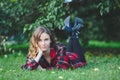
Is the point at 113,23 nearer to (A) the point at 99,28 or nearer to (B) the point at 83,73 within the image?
(A) the point at 99,28

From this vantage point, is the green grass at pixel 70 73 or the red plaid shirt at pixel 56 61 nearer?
the green grass at pixel 70 73

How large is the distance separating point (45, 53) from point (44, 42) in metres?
0.27

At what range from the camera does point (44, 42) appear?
8.60 metres

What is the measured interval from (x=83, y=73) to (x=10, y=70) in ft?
4.52

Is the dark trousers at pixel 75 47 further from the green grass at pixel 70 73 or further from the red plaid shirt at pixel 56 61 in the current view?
the red plaid shirt at pixel 56 61

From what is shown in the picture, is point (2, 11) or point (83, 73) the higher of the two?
point (2, 11)

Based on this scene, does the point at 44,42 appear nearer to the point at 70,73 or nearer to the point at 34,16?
the point at 70,73

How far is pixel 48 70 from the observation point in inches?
340

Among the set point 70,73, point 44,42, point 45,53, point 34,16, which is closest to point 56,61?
point 45,53

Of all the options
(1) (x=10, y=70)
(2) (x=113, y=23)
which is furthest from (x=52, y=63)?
(2) (x=113, y=23)

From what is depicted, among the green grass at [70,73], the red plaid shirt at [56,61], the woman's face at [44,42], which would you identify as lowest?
the green grass at [70,73]

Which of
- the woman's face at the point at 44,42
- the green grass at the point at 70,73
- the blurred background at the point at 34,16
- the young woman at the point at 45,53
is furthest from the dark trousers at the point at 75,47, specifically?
the blurred background at the point at 34,16

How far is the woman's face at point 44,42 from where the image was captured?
8.60 m

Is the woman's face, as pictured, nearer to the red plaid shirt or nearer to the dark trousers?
the red plaid shirt
